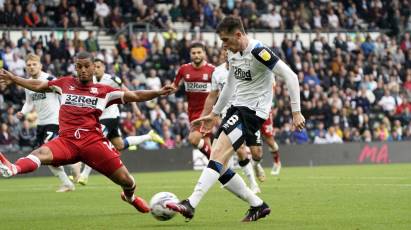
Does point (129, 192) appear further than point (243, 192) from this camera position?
Yes

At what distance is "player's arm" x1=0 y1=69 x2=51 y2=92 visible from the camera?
11891 mm

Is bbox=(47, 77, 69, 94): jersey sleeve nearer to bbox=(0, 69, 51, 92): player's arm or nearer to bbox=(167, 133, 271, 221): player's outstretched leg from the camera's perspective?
bbox=(0, 69, 51, 92): player's arm

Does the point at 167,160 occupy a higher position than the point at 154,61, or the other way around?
the point at 154,61

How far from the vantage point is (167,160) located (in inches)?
1160

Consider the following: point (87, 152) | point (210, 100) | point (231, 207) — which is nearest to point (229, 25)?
point (210, 100)

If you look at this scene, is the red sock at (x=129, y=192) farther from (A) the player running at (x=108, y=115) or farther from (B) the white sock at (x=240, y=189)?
(A) the player running at (x=108, y=115)

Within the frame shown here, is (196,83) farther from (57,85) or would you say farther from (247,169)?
(57,85)

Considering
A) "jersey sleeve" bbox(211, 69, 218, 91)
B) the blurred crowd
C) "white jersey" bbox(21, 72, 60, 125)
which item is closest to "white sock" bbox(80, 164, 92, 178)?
"white jersey" bbox(21, 72, 60, 125)

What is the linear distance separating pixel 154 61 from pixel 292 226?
895 inches

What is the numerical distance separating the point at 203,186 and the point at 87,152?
6.10 ft

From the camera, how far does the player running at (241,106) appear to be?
36.1ft

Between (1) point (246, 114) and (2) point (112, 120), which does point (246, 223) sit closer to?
(1) point (246, 114)

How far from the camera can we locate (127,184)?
12.4 meters

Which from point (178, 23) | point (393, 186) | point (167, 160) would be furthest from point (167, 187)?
point (178, 23)
